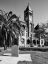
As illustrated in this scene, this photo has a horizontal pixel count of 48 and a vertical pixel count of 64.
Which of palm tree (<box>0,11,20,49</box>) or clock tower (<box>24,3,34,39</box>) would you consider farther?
clock tower (<box>24,3,34,39</box>)

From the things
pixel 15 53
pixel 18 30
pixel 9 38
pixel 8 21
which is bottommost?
pixel 15 53

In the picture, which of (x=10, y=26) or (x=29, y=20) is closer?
(x=10, y=26)

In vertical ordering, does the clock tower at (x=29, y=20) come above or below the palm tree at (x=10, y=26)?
above

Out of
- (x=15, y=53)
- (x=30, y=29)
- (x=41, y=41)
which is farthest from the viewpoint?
(x=30, y=29)

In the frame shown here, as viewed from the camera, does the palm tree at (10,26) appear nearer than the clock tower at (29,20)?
Yes

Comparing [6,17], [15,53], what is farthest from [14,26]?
[15,53]

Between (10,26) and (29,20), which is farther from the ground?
(29,20)

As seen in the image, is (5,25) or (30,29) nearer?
(5,25)

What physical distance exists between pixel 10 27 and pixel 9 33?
58.7 inches

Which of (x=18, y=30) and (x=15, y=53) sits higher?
(x=18, y=30)

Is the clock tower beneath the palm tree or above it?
above

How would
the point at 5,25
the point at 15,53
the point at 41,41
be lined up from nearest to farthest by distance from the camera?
the point at 15,53, the point at 5,25, the point at 41,41

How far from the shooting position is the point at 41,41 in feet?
117

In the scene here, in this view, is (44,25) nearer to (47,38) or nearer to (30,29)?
(47,38)
